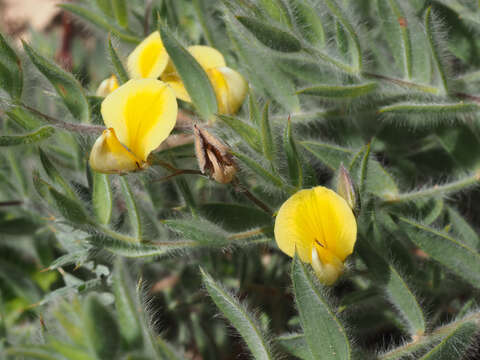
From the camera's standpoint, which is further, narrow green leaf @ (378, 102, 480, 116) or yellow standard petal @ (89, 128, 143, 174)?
narrow green leaf @ (378, 102, 480, 116)

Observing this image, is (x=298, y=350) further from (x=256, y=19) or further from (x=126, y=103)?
(x=256, y=19)

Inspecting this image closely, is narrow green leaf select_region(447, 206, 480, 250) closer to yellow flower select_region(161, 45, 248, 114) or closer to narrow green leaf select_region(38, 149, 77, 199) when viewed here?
yellow flower select_region(161, 45, 248, 114)

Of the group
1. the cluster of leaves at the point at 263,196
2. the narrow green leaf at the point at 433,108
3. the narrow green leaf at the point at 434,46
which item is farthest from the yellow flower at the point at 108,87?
the narrow green leaf at the point at 434,46

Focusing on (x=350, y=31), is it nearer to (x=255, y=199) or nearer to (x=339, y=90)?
(x=339, y=90)

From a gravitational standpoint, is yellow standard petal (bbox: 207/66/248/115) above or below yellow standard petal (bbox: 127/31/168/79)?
below

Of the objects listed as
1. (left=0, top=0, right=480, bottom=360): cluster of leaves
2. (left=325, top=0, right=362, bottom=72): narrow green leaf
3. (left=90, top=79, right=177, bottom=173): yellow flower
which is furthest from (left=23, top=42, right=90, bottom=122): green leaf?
(left=325, top=0, right=362, bottom=72): narrow green leaf

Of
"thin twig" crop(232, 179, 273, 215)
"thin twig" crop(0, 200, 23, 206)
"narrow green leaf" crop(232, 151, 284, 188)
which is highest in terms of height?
"narrow green leaf" crop(232, 151, 284, 188)
